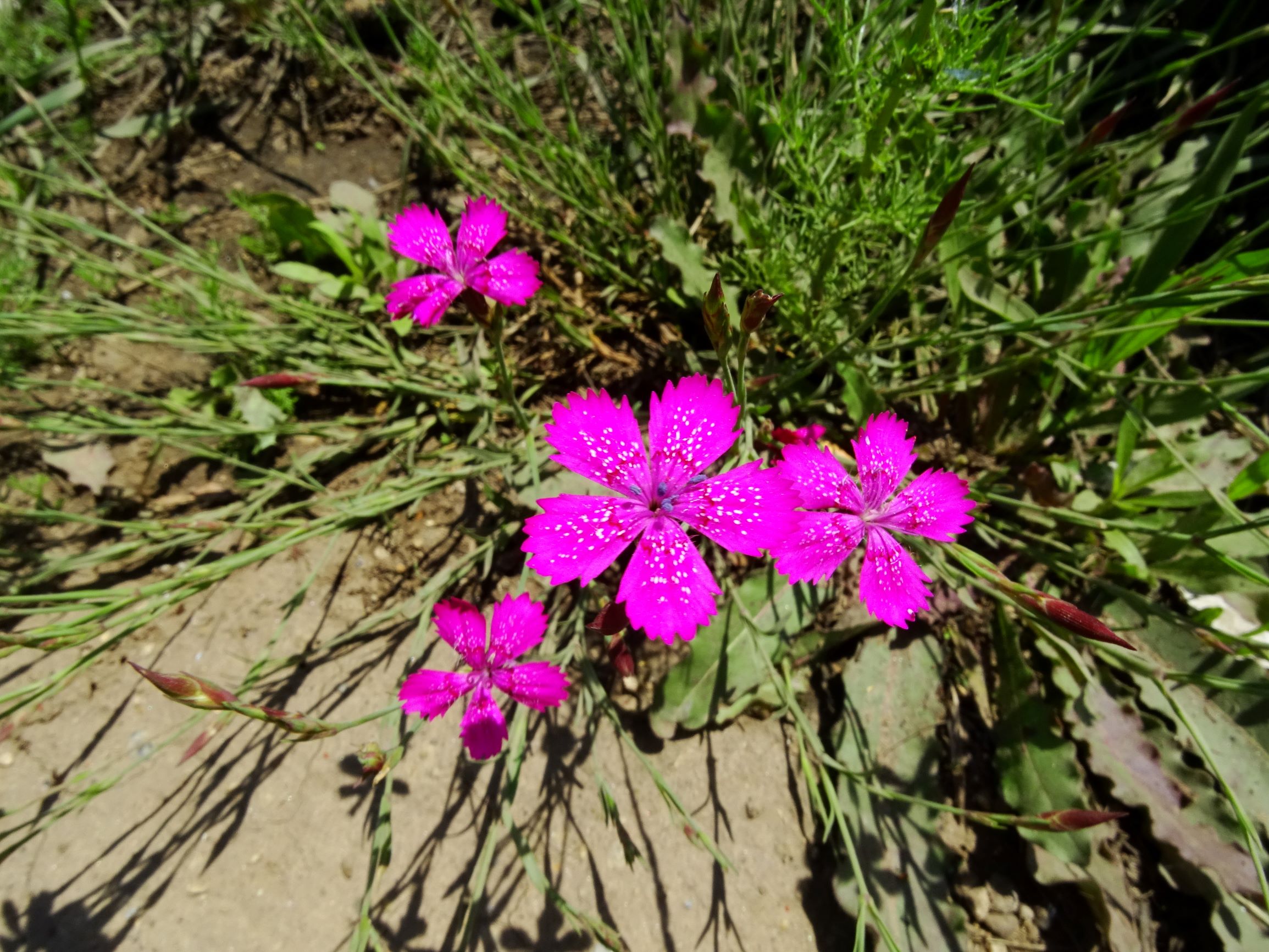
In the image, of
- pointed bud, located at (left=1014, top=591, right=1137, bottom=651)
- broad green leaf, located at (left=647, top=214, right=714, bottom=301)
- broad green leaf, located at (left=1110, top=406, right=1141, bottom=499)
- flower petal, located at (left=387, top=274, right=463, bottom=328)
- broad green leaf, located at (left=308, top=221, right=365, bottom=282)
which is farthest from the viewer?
broad green leaf, located at (left=308, top=221, right=365, bottom=282)

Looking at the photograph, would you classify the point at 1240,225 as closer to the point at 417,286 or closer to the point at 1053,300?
Answer: the point at 1053,300

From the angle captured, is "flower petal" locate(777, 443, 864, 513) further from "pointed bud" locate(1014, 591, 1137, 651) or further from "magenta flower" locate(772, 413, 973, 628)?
"pointed bud" locate(1014, 591, 1137, 651)

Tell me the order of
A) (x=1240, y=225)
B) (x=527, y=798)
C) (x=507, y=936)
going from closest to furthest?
1. (x=507, y=936)
2. (x=527, y=798)
3. (x=1240, y=225)

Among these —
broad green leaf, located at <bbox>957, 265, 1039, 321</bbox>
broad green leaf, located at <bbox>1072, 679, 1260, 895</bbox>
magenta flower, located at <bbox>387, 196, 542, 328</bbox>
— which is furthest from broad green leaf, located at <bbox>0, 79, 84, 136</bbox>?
broad green leaf, located at <bbox>1072, 679, 1260, 895</bbox>

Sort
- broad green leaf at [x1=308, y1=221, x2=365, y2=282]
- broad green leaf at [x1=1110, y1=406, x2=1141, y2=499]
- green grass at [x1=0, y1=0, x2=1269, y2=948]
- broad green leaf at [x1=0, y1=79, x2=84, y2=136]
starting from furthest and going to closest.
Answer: broad green leaf at [x1=0, y1=79, x2=84, y2=136] → broad green leaf at [x1=308, y1=221, x2=365, y2=282] → broad green leaf at [x1=1110, y1=406, x2=1141, y2=499] → green grass at [x1=0, y1=0, x2=1269, y2=948]

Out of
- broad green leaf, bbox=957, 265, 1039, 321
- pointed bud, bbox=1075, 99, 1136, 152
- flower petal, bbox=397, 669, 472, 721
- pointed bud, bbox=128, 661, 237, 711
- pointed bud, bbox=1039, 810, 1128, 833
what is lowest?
pointed bud, bbox=1039, 810, 1128, 833

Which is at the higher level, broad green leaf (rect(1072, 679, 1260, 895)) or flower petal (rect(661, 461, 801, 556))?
flower petal (rect(661, 461, 801, 556))

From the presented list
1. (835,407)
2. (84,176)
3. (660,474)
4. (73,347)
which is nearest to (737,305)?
(835,407)

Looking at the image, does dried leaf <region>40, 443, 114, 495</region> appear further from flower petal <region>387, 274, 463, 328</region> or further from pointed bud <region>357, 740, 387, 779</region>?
pointed bud <region>357, 740, 387, 779</region>

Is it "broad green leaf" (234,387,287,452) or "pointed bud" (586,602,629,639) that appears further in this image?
"broad green leaf" (234,387,287,452)
